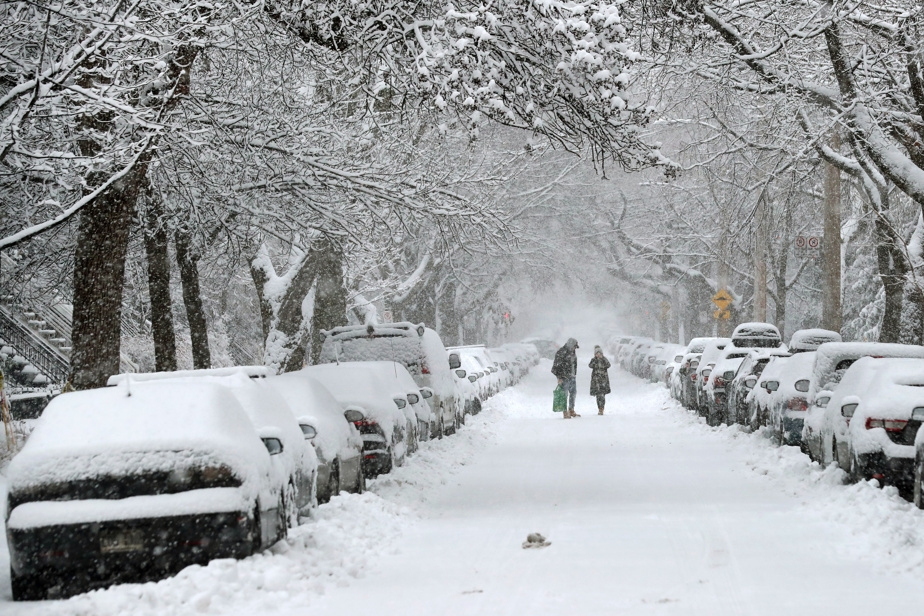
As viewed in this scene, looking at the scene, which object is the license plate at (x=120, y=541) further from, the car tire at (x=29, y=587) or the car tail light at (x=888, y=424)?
the car tail light at (x=888, y=424)

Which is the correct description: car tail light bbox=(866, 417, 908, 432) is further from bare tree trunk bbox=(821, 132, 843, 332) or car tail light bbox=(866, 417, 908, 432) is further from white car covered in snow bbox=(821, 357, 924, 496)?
bare tree trunk bbox=(821, 132, 843, 332)

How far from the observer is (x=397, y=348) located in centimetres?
1873

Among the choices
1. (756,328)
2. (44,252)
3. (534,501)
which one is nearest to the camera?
(534,501)

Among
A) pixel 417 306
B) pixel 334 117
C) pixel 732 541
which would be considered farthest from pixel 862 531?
pixel 417 306

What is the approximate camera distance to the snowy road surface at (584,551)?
23.3 ft

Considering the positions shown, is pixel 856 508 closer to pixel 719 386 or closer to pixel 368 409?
pixel 368 409

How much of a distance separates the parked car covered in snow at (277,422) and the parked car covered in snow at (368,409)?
3.18 m

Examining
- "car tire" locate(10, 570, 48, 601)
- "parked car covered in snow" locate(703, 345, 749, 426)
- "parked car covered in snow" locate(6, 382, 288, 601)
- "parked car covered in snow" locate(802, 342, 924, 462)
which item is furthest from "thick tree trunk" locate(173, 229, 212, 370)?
"car tire" locate(10, 570, 48, 601)

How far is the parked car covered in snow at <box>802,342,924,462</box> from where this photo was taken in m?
14.4

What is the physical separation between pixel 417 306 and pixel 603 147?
3201 centimetres

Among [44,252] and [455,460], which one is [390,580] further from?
[44,252]

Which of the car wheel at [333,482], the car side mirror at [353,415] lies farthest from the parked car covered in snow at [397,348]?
the car wheel at [333,482]

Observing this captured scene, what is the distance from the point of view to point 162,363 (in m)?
17.7

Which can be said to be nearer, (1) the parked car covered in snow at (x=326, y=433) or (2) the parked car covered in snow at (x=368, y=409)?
(1) the parked car covered in snow at (x=326, y=433)
